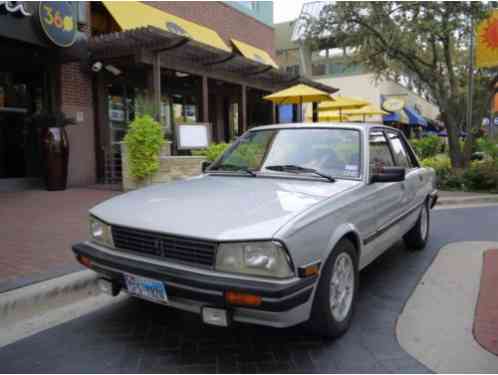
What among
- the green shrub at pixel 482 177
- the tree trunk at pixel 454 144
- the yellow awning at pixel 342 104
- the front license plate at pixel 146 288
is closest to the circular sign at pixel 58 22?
the front license plate at pixel 146 288

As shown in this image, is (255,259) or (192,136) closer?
(255,259)

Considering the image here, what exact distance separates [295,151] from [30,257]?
3.01 m

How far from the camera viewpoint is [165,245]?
9.22ft

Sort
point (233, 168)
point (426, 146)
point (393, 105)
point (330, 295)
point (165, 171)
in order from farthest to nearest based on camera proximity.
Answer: point (393, 105), point (426, 146), point (165, 171), point (233, 168), point (330, 295)

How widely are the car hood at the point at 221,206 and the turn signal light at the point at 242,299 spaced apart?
0.32 meters

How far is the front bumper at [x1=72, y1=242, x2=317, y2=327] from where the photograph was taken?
2.48 meters

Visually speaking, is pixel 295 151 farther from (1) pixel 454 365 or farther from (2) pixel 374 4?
(2) pixel 374 4

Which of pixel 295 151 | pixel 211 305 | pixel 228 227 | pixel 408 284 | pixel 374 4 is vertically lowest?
pixel 408 284

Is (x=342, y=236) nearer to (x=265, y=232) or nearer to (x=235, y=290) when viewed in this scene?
(x=265, y=232)

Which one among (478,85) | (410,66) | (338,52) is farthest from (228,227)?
(338,52)

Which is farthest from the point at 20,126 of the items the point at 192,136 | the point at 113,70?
the point at 192,136

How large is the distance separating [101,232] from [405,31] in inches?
448

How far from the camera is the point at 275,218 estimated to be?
2.71 m

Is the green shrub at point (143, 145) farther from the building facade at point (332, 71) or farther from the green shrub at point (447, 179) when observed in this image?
the building facade at point (332, 71)
